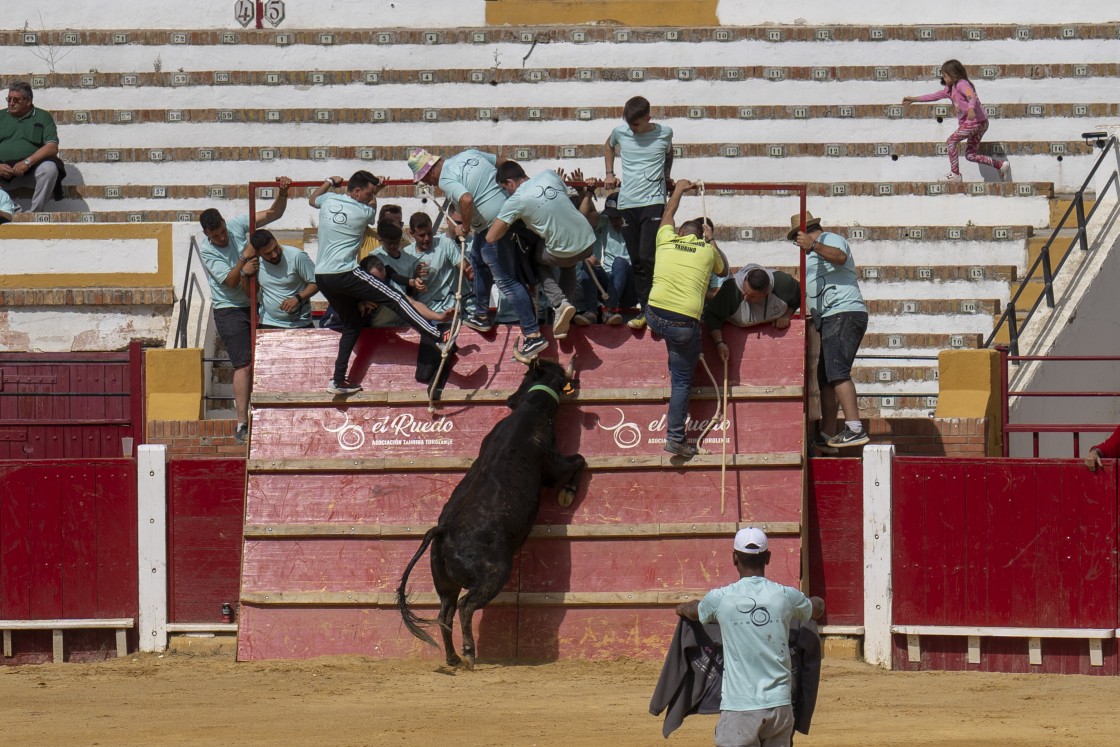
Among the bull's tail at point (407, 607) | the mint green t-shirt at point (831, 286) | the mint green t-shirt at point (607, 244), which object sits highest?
the mint green t-shirt at point (607, 244)

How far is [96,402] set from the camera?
1465 cm

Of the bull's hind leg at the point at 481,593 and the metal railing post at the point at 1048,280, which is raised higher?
the metal railing post at the point at 1048,280

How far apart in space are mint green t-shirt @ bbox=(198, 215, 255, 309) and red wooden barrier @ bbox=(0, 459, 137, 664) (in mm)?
1510

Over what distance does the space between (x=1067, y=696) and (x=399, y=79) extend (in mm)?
10712

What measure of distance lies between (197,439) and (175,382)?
1.69ft

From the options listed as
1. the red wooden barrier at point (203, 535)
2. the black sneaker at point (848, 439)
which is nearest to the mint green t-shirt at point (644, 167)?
the black sneaker at point (848, 439)

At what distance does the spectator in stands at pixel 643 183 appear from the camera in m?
12.3

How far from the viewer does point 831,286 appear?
1228 centimetres

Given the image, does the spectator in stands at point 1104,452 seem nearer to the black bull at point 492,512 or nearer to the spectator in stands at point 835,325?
the spectator in stands at point 835,325

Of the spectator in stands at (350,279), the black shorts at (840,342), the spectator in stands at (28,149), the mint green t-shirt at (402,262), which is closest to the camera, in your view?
the spectator in stands at (350,279)

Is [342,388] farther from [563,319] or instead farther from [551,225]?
[551,225]

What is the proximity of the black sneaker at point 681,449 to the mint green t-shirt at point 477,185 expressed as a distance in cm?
206

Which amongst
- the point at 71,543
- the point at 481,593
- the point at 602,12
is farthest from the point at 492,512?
the point at 602,12

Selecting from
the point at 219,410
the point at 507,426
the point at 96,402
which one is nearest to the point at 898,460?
the point at 507,426
